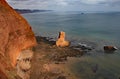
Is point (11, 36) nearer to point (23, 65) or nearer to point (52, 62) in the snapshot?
point (23, 65)

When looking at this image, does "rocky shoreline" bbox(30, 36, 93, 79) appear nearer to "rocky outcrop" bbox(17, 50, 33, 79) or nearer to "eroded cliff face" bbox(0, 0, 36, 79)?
"rocky outcrop" bbox(17, 50, 33, 79)

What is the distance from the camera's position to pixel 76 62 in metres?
40.6

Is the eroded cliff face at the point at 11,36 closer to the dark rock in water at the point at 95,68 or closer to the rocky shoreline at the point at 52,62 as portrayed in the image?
the rocky shoreline at the point at 52,62

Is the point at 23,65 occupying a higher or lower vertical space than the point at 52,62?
higher

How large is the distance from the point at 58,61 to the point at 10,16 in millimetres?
13617

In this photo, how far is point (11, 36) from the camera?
30.2m

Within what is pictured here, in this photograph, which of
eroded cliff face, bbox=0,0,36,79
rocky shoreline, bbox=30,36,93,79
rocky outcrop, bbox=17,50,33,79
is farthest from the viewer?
rocky shoreline, bbox=30,36,93,79

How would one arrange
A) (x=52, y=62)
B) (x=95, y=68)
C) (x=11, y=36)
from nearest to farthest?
(x=11, y=36)
(x=95, y=68)
(x=52, y=62)

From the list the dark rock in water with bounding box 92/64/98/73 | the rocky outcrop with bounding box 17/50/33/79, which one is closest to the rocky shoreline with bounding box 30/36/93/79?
the rocky outcrop with bounding box 17/50/33/79

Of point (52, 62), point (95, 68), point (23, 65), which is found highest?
point (23, 65)

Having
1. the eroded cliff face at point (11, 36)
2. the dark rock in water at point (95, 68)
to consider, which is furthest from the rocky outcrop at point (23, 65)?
the dark rock in water at point (95, 68)

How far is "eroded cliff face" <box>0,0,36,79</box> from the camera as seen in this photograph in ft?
86.1

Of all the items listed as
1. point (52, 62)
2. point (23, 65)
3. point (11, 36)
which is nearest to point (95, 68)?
point (52, 62)

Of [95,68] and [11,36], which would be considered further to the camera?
[95,68]
